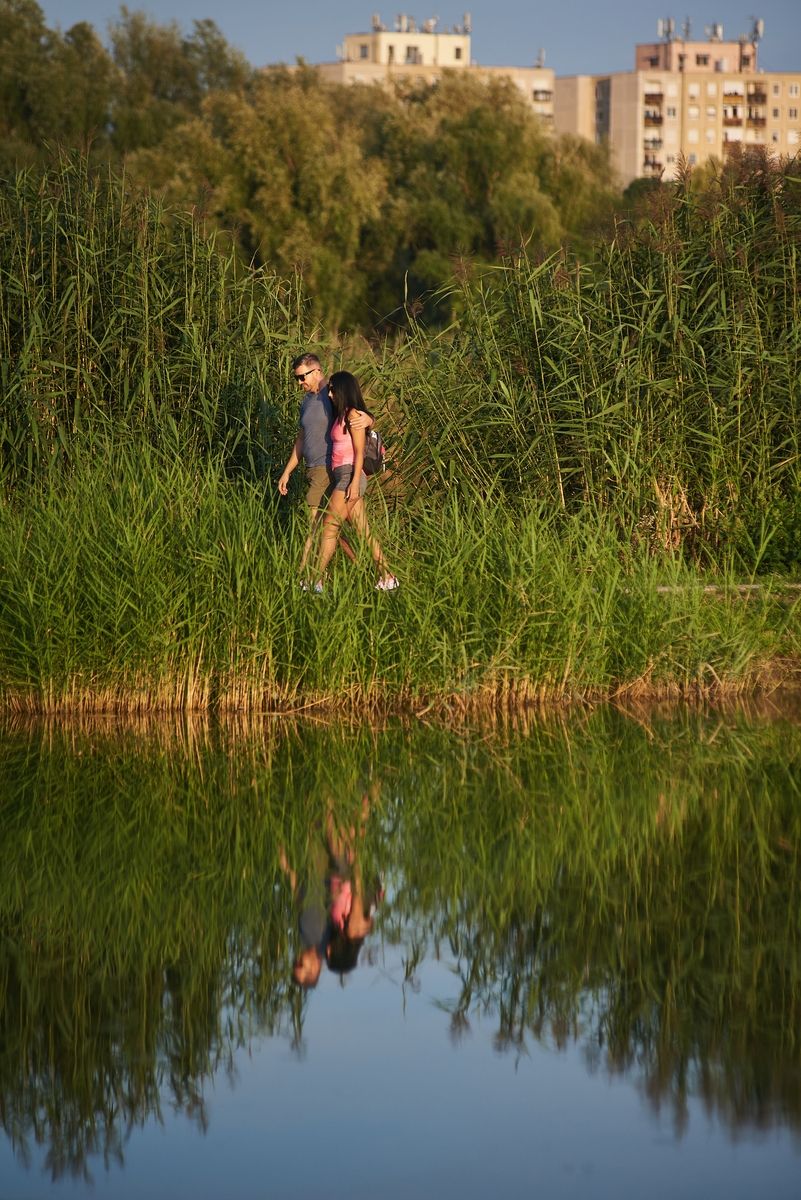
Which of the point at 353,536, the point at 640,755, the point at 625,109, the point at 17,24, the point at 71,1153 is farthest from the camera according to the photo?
the point at 625,109

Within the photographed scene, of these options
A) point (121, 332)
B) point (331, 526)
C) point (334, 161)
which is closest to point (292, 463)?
point (331, 526)

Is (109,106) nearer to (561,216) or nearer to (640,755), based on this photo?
(561,216)

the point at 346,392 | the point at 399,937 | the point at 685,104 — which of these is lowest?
the point at 399,937

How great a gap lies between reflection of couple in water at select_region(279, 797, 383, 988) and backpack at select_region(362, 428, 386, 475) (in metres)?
3.91

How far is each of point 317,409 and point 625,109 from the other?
13278 cm

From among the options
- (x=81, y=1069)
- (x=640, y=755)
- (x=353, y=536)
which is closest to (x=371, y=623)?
Answer: (x=353, y=536)

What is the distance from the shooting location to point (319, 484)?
11141 mm

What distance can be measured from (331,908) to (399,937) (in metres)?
0.38

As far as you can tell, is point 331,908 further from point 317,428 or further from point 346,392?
point 317,428

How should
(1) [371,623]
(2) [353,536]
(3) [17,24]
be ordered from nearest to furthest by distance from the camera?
(1) [371,623]
(2) [353,536]
(3) [17,24]

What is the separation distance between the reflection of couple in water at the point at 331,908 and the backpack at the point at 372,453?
391cm

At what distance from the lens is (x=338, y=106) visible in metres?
62.5

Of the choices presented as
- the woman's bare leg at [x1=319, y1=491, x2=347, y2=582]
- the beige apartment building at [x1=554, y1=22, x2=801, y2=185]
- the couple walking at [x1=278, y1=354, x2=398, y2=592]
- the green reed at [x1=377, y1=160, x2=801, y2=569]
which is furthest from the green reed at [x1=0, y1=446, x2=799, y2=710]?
the beige apartment building at [x1=554, y1=22, x2=801, y2=185]

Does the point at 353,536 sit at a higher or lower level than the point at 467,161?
lower
